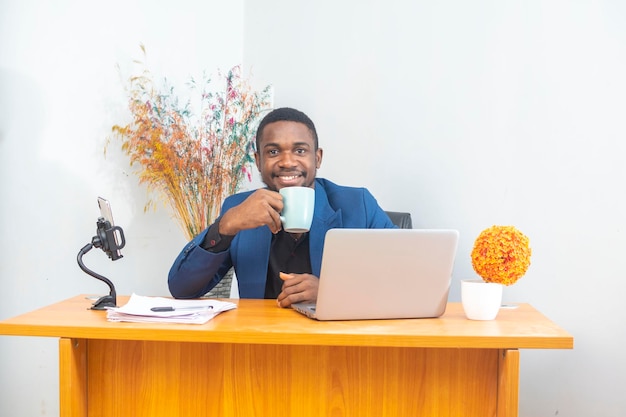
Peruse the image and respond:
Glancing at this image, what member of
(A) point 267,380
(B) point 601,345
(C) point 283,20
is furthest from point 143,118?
(B) point 601,345

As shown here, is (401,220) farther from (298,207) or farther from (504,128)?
(298,207)

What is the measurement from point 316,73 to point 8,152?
131cm

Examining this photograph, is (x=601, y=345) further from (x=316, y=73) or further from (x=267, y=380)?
(x=316, y=73)

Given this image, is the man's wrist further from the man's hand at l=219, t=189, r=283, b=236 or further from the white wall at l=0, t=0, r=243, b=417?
the white wall at l=0, t=0, r=243, b=417

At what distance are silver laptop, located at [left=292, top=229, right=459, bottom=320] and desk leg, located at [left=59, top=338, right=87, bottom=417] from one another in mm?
476

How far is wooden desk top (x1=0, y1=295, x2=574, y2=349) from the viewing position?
1.12m

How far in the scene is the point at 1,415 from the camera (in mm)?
→ 2186

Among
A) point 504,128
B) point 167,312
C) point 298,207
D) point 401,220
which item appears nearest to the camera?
point 167,312

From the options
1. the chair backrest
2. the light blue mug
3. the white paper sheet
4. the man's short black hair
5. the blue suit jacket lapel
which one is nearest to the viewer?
the white paper sheet

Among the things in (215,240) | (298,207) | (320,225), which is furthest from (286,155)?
(298,207)

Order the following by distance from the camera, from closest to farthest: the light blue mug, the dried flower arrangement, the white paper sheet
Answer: the white paper sheet → the light blue mug → the dried flower arrangement

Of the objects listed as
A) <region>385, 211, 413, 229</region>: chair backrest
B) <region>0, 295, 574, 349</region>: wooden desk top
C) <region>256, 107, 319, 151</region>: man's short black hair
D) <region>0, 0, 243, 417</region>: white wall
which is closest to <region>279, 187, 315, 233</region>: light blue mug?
<region>0, 295, 574, 349</region>: wooden desk top

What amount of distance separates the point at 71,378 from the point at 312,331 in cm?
49

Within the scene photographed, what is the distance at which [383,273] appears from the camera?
121 centimetres
